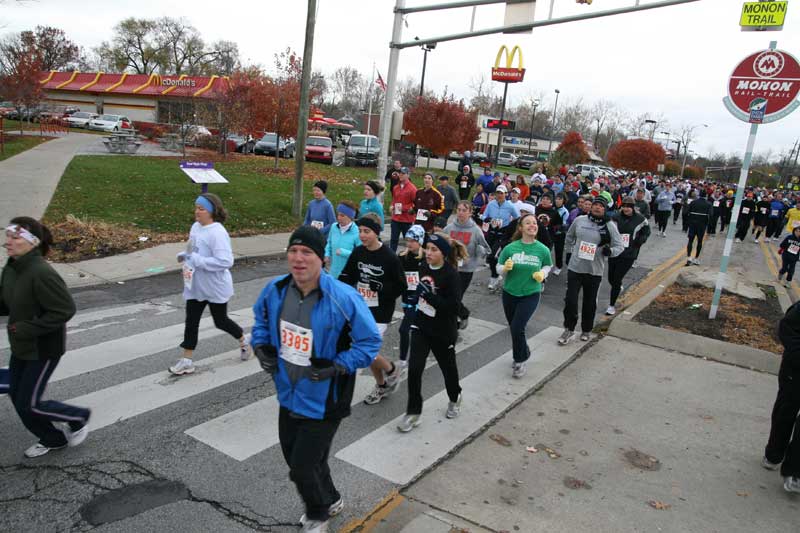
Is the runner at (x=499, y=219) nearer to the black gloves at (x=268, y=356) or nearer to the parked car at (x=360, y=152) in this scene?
the black gloves at (x=268, y=356)

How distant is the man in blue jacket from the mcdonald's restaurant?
45901mm

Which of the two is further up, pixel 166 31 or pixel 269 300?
pixel 166 31

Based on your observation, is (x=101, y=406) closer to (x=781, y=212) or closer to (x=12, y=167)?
(x=12, y=167)

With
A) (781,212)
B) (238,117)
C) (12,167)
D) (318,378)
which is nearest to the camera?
(318,378)

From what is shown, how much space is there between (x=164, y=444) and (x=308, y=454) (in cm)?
190

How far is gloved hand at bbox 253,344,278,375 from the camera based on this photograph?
3.11m

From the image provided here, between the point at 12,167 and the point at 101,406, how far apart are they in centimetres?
1869

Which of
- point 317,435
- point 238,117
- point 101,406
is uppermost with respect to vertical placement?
point 238,117

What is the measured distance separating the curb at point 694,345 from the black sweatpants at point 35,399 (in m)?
7.06

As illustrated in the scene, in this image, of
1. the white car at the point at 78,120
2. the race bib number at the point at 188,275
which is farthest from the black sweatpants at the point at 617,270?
the white car at the point at 78,120

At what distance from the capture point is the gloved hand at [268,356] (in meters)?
3.11

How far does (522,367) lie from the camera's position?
636cm

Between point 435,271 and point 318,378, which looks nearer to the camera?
point 318,378

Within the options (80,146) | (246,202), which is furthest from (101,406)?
(80,146)
